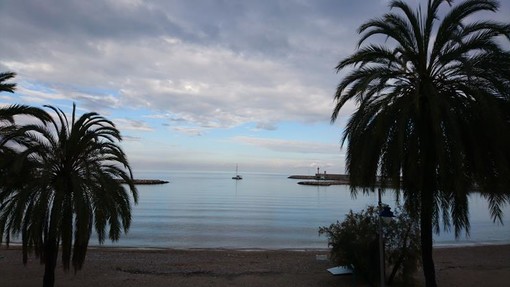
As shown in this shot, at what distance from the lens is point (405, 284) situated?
15.3m

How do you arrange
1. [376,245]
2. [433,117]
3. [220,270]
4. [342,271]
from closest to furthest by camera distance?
[433,117] < [376,245] < [342,271] < [220,270]

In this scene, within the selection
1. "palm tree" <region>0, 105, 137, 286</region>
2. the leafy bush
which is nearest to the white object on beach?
the leafy bush

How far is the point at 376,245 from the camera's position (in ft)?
48.3

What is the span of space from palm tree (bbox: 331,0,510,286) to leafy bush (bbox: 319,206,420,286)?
6.51 feet

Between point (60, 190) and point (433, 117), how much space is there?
32.1 feet

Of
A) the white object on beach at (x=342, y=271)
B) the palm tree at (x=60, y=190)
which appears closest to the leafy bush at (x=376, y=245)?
the white object on beach at (x=342, y=271)

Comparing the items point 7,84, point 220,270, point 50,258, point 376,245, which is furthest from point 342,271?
point 7,84

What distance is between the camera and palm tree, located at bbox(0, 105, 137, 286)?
12227 millimetres

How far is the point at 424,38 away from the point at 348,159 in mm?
3882

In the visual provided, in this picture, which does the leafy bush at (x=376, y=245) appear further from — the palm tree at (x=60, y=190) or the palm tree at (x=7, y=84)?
the palm tree at (x=7, y=84)

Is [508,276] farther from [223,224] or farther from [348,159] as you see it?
[223,224]

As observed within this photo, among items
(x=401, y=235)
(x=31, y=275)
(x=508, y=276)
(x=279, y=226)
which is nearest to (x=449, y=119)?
(x=401, y=235)

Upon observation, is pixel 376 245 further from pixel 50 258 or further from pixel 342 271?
pixel 50 258

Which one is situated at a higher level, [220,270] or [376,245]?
[376,245]
